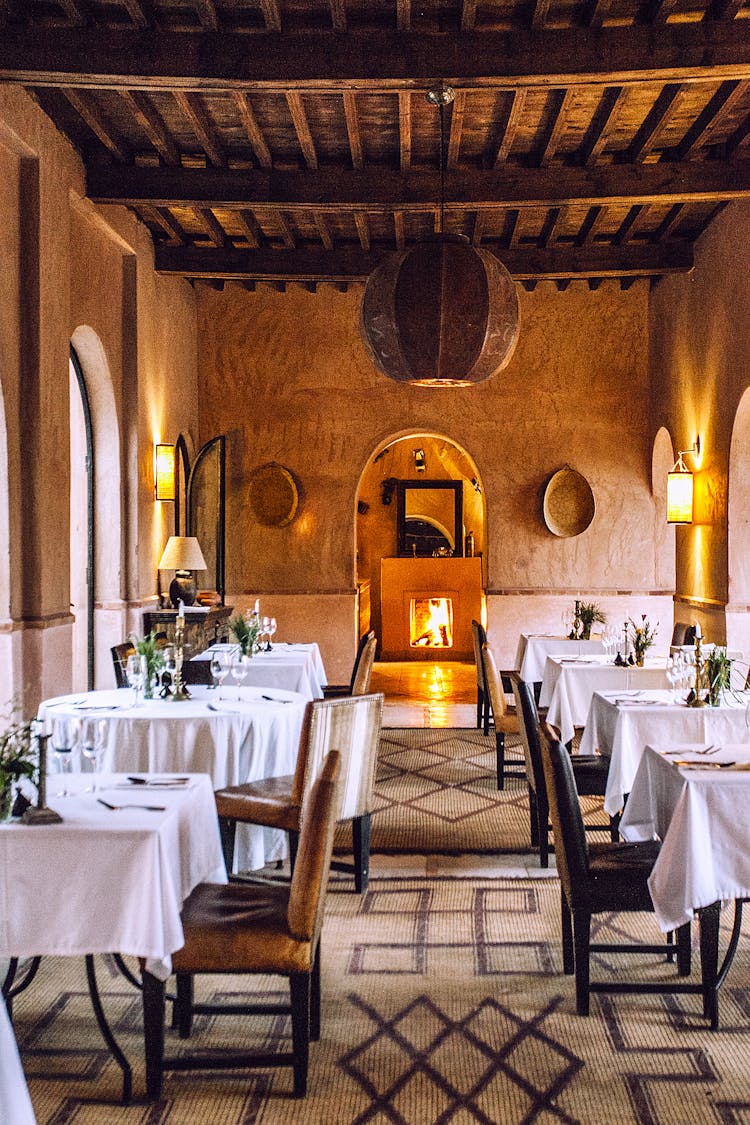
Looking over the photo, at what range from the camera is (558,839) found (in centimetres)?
366

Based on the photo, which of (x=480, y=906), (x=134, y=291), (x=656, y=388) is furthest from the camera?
(x=656, y=388)

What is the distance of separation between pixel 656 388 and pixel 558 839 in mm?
8028

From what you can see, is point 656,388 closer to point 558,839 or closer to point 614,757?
point 614,757

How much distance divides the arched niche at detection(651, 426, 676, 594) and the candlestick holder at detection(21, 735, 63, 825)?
9007 millimetres

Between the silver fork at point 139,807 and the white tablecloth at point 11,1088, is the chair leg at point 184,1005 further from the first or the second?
the white tablecloth at point 11,1088

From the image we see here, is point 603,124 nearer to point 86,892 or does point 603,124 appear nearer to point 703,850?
point 703,850

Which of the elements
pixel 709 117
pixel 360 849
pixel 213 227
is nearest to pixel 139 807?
pixel 360 849

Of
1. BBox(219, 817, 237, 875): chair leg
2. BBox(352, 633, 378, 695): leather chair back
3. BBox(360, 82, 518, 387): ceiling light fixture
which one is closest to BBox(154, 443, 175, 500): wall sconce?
BBox(352, 633, 378, 695): leather chair back

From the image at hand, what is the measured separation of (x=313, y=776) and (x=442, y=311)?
91.0 inches

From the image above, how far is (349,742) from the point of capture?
4.45 meters

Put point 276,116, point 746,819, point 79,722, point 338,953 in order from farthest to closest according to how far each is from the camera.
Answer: point 276,116, point 338,953, point 746,819, point 79,722

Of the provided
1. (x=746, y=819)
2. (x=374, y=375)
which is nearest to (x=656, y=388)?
(x=374, y=375)

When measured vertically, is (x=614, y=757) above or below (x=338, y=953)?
above

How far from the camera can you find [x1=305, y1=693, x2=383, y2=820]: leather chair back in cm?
430
